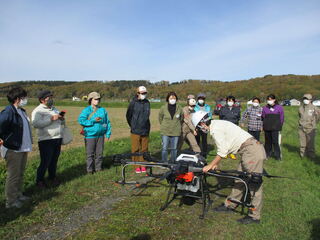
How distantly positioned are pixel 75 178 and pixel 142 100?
273 centimetres

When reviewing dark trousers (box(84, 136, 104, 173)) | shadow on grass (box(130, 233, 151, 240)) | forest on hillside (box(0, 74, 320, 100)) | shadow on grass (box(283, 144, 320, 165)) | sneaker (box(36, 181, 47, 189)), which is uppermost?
forest on hillside (box(0, 74, 320, 100))

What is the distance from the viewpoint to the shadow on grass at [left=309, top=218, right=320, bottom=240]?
364 centimetres

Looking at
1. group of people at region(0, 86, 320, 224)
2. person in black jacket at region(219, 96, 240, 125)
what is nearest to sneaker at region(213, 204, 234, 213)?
group of people at region(0, 86, 320, 224)

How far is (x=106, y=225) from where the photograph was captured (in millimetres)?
3930

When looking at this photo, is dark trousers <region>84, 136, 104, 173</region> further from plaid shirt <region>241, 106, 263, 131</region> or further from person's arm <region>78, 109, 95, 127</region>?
plaid shirt <region>241, 106, 263, 131</region>

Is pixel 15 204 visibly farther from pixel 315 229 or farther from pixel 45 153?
pixel 315 229

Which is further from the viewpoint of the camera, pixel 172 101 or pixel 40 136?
pixel 172 101

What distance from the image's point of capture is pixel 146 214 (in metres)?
4.34

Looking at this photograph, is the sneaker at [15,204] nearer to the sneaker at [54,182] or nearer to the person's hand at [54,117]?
the sneaker at [54,182]

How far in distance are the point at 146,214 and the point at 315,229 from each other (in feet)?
9.06

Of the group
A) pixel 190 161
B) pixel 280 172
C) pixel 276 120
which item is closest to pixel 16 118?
pixel 190 161

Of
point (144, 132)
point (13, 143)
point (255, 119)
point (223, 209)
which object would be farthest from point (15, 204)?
point (255, 119)

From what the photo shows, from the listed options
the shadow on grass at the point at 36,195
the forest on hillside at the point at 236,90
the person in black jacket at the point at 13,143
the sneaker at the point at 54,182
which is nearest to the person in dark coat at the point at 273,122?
the shadow on grass at the point at 36,195

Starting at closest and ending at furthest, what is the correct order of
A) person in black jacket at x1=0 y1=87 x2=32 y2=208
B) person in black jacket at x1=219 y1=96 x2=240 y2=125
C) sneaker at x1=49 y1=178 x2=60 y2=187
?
person in black jacket at x1=0 y1=87 x2=32 y2=208 → sneaker at x1=49 y1=178 x2=60 y2=187 → person in black jacket at x1=219 y1=96 x2=240 y2=125
